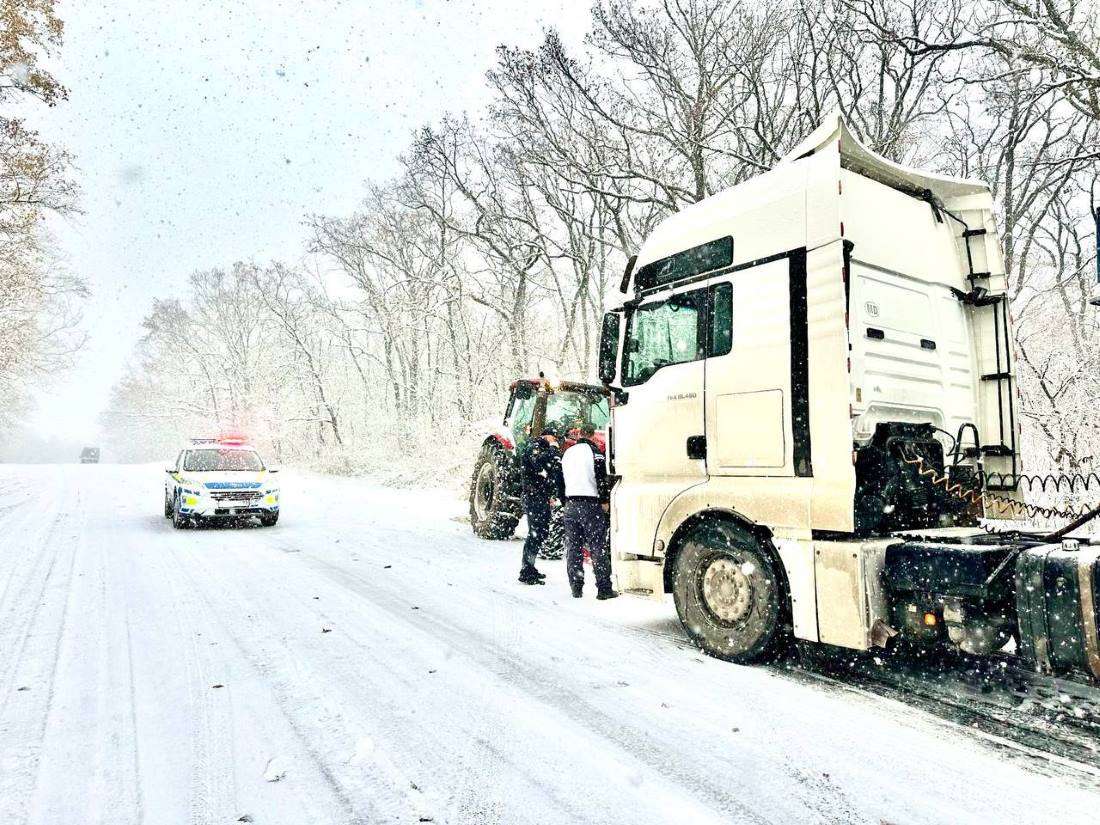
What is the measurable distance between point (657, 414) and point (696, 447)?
486 millimetres

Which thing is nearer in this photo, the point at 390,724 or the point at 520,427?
the point at 390,724

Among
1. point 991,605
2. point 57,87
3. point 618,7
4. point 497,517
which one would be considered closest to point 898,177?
point 991,605

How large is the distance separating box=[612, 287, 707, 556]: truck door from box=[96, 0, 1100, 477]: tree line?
8.23 feet

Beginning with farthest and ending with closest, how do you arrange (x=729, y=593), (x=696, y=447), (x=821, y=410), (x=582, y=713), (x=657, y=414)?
(x=657, y=414), (x=696, y=447), (x=729, y=593), (x=821, y=410), (x=582, y=713)

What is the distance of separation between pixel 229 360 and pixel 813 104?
3717 centimetres

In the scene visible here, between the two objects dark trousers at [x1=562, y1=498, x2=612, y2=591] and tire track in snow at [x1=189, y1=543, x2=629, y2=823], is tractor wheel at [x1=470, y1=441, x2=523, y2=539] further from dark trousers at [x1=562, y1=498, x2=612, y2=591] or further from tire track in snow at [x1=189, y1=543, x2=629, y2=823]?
tire track in snow at [x1=189, y1=543, x2=629, y2=823]

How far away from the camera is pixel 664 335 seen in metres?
5.13

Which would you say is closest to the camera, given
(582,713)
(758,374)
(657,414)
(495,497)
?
(582,713)

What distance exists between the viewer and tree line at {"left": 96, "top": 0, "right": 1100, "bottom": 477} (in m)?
11.4

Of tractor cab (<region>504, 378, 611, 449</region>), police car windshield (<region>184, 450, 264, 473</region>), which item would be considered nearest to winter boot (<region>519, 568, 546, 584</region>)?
tractor cab (<region>504, 378, 611, 449</region>)

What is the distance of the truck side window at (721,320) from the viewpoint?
4586 mm

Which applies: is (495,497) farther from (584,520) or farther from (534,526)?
(584,520)

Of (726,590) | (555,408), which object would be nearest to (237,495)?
(555,408)

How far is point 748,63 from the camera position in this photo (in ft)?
43.3
